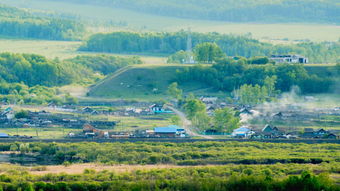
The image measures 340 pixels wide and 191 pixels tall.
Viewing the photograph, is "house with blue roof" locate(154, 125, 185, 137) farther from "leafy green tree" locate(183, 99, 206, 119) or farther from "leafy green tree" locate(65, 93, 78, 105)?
"leafy green tree" locate(65, 93, 78, 105)

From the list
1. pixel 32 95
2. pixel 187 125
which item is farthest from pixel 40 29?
pixel 187 125

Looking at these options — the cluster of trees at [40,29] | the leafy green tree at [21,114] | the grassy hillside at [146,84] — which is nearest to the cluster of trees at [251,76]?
the grassy hillside at [146,84]

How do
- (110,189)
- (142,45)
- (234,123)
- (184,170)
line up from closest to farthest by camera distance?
(110,189) < (184,170) < (234,123) < (142,45)

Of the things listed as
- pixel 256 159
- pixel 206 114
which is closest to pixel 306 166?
pixel 256 159

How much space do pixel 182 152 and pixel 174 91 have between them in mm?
23384

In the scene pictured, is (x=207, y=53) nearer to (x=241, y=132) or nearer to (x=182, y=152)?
(x=241, y=132)

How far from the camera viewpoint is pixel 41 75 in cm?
8175

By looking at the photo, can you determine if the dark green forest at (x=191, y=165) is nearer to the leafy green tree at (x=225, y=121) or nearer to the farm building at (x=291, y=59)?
the leafy green tree at (x=225, y=121)

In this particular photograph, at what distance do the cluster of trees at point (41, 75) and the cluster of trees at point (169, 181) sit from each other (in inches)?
1172

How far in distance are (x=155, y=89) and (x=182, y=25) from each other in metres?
69.3

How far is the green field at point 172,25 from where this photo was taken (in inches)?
4969

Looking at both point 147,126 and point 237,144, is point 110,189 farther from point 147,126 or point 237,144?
point 147,126

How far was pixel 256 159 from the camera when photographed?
45406 mm

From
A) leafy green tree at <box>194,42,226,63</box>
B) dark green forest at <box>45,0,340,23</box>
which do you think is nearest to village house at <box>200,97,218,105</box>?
leafy green tree at <box>194,42,226,63</box>
